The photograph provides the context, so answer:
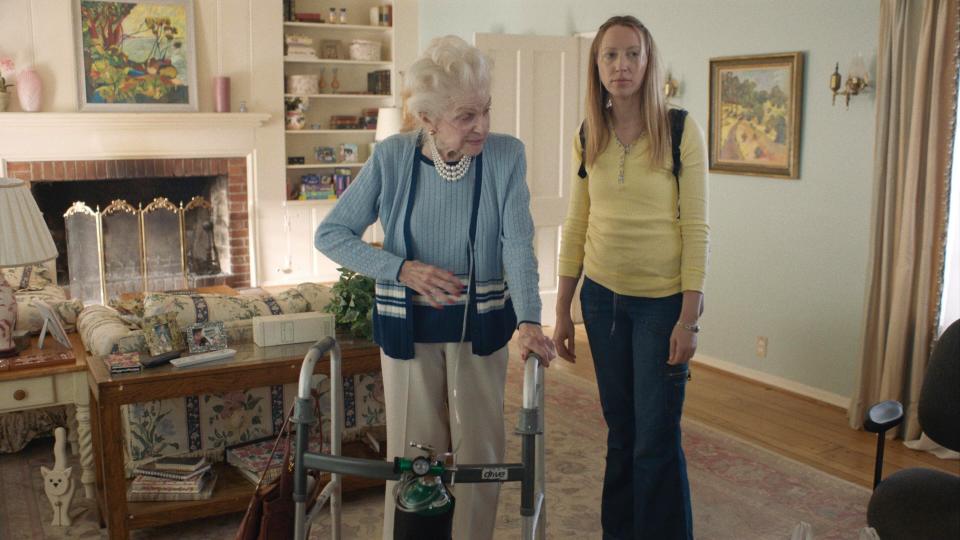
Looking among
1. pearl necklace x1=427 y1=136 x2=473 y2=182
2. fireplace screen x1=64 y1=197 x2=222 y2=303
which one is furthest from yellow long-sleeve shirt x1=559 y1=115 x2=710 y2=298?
fireplace screen x1=64 y1=197 x2=222 y2=303

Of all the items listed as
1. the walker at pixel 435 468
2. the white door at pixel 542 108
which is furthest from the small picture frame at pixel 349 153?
the walker at pixel 435 468

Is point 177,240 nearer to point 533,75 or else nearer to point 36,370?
point 533,75

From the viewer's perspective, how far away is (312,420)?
5.98 ft

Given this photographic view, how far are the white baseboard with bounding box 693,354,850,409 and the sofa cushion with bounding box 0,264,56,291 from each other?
3.69 metres

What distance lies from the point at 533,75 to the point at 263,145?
267cm

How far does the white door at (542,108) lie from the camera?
18.5 ft

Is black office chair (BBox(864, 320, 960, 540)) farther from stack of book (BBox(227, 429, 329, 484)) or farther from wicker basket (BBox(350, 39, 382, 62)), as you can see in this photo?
wicker basket (BBox(350, 39, 382, 62))

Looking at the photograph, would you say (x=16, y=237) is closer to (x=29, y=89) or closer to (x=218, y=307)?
(x=218, y=307)

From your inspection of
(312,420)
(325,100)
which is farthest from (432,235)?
(325,100)

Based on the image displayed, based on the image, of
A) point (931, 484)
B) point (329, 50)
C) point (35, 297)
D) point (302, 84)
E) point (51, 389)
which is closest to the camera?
point (931, 484)

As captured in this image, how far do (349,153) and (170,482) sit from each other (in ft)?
17.4

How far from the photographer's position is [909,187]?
389 cm

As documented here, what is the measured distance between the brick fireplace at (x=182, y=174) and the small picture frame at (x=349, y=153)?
940 millimetres

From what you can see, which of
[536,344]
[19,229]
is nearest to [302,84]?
[19,229]
